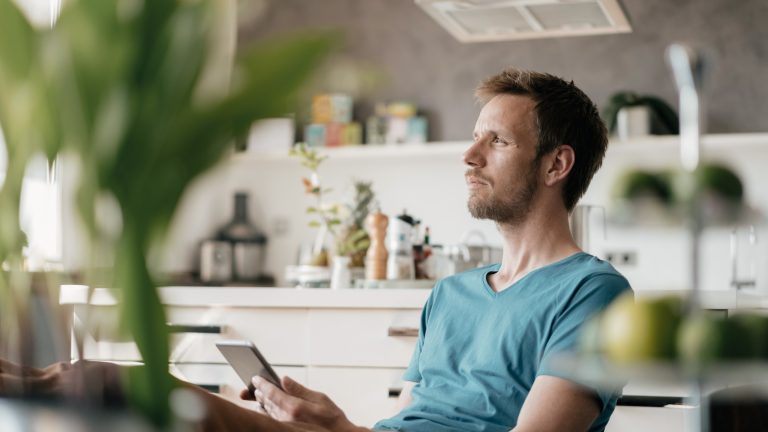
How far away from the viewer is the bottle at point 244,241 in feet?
18.2

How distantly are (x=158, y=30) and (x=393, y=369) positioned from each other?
105 inches

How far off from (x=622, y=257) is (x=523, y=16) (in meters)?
1.93

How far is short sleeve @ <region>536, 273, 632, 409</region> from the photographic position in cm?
172

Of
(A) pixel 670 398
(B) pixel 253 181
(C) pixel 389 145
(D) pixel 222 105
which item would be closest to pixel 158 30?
(D) pixel 222 105

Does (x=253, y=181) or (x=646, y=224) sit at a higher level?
(x=253, y=181)

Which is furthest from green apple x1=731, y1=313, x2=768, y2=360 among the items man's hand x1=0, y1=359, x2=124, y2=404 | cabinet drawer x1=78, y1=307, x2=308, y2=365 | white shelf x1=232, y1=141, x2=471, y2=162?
white shelf x1=232, y1=141, x2=471, y2=162

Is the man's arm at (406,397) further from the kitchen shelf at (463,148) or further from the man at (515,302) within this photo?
the kitchen shelf at (463,148)

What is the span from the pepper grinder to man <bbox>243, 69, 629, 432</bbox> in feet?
4.06

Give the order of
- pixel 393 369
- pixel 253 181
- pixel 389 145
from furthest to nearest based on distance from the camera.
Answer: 1. pixel 253 181
2. pixel 389 145
3. pixel 393 369

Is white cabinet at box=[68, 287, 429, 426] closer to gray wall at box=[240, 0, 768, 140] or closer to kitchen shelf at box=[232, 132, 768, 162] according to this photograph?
kitchen shelf at box=[232, 132, 768, 162]

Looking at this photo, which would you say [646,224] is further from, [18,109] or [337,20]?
[337,20]

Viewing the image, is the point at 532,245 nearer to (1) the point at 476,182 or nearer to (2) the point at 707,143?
(1) the point at 476,182

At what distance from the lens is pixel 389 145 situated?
17.4 feet

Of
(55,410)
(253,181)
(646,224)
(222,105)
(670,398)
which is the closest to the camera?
(222,105)
